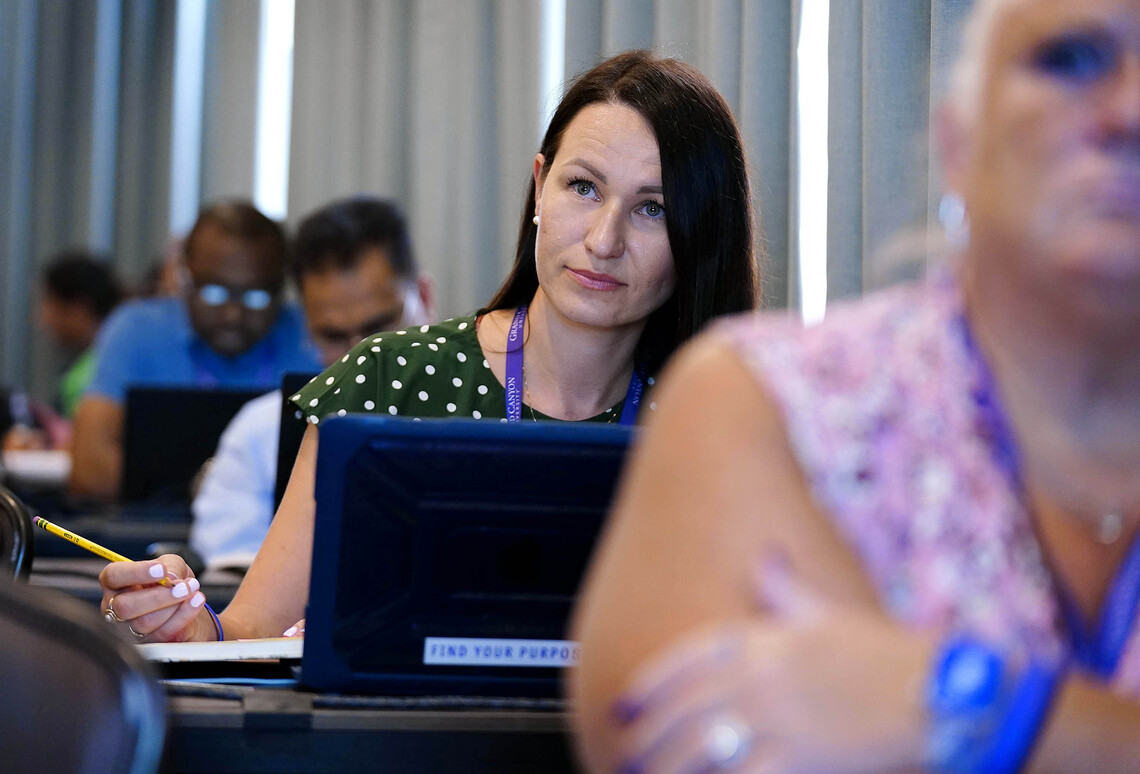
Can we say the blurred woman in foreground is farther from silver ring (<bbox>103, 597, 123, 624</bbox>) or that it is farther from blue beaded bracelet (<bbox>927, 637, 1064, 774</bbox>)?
silver ring (<bbox>103, 597, 123, 624</bbox>)

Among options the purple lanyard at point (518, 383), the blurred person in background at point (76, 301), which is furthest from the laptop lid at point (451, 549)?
the blurred person in background at point (76, 301)

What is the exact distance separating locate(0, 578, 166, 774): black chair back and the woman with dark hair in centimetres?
65

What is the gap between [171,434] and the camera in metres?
3.11

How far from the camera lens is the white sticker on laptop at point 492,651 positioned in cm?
109

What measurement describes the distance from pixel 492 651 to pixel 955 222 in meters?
0.53

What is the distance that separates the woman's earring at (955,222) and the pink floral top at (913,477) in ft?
0.28

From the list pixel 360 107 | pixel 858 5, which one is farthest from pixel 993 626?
pixel 360 107

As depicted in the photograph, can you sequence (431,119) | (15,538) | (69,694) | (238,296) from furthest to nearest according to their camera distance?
(431,119)
(238,296)
(15,538)
(69,694)

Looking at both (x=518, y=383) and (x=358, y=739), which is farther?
(x=518, y=383)

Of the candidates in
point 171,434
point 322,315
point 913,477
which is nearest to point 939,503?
point 913,477

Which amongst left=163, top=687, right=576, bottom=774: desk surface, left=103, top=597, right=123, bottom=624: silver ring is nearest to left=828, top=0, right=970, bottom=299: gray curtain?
left=163, top=687, right=576, bottom=774: desk surface

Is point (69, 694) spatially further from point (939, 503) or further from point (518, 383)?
point (518, 383)

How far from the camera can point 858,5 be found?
1.97m

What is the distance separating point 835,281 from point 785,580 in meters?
1.38
